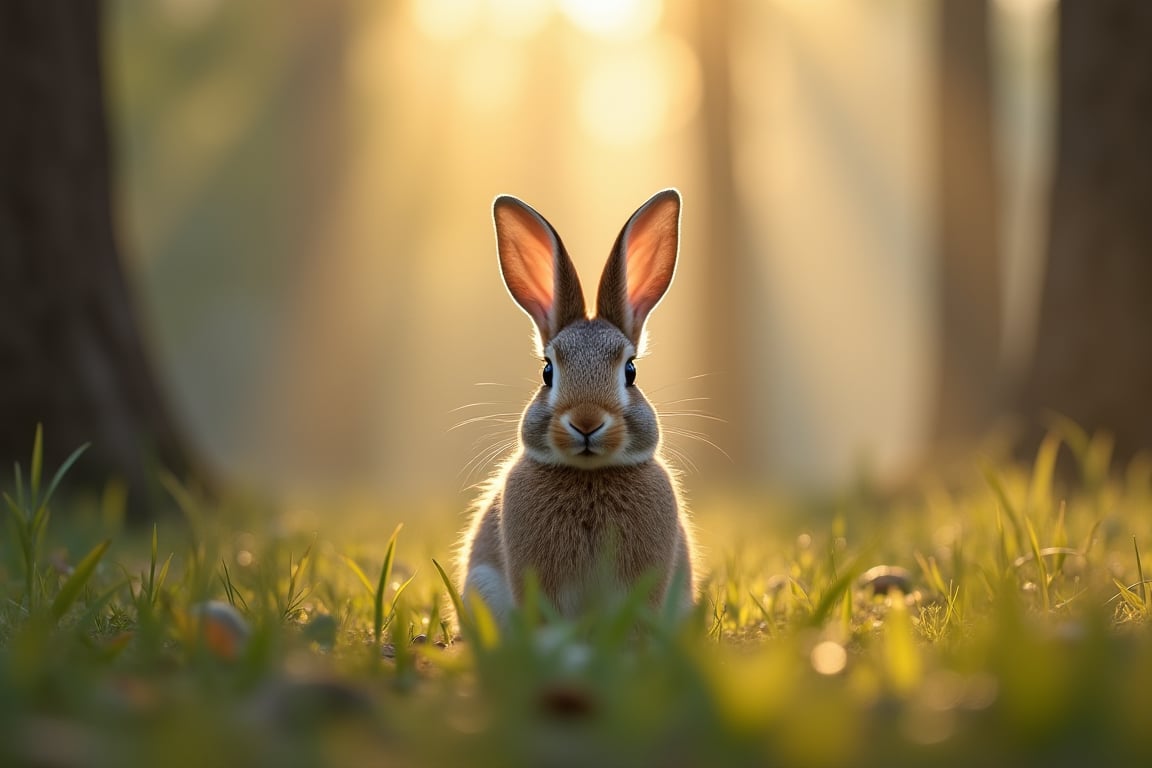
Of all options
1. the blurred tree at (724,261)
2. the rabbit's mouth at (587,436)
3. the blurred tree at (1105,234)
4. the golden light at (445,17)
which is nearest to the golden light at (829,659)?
the rabbit's mouth at (587,436)

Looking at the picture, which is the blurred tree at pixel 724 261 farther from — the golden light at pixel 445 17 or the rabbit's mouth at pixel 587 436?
the rabbit's mouth at pixel 587 436

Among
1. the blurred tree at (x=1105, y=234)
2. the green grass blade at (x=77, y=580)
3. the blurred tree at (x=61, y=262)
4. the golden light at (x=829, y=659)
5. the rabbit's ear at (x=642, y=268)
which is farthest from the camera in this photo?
the blurred tree at (x=1105, y=234)

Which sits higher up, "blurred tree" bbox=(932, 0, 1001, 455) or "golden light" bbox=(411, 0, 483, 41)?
"golden light" bbox=(411, 0, 483, 41)

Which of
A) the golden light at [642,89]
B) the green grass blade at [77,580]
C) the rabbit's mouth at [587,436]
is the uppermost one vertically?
the golden light at [642,89]

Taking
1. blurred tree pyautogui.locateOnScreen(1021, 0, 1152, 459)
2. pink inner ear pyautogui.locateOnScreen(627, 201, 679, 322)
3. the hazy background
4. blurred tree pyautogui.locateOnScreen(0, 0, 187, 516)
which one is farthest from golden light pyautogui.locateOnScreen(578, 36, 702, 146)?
pink inner ear pyautogui.locateOnScreen(627, 201, 679, 322)

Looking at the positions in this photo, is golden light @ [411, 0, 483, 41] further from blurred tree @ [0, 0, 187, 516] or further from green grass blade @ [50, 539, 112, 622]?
green grass blade @ [50, 539, 112, 622]

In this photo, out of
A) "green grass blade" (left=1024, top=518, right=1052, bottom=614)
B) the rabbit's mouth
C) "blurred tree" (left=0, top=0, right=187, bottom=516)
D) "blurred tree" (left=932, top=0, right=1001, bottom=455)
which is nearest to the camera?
"green grass blade" (left=1024, top=518, right=1052, bottom=614)

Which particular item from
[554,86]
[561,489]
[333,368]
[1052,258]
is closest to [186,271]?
[333,368]

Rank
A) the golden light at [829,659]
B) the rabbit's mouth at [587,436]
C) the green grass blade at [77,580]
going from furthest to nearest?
the rabbit's mouth at [587,436] < the green grass blade at [77,580] < the golden light at [829,659]
